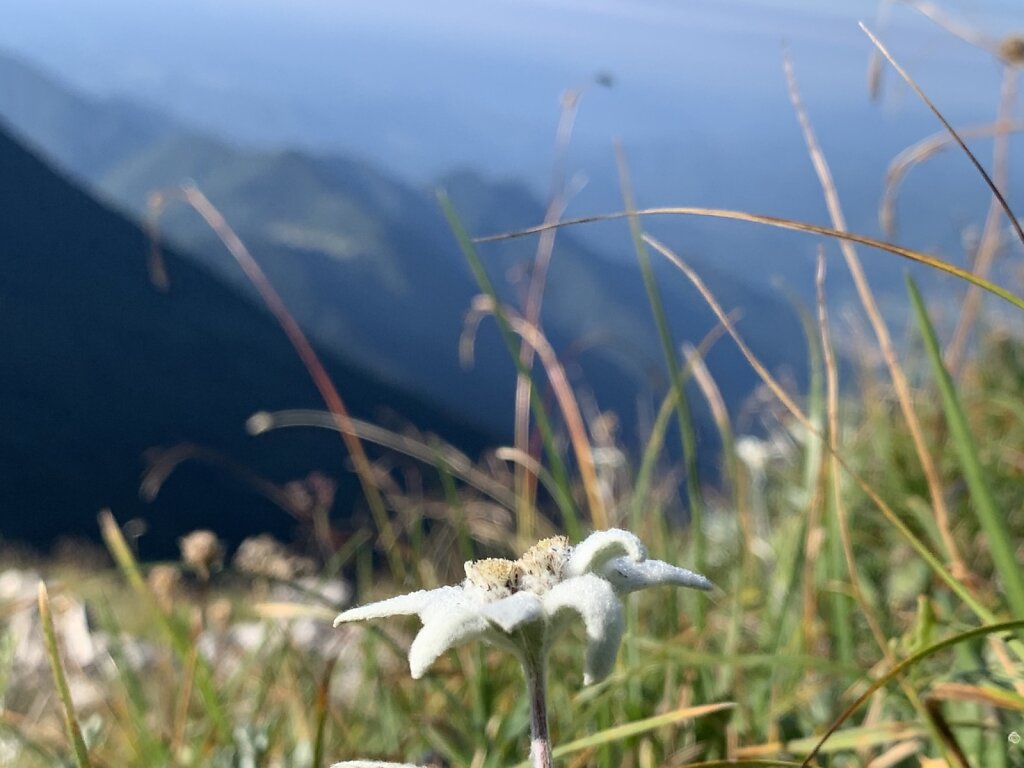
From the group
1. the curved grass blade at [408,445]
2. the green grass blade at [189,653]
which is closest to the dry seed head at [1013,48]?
the curved grass blade at [408,445]

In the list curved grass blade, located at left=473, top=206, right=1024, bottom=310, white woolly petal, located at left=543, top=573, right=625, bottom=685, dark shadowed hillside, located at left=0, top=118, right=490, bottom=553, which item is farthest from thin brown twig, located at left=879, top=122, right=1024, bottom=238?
dark shadowed hillside, located at left=0, top=118, right=490, bottom=553

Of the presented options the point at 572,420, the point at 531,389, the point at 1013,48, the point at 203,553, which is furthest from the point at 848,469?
the point at 572,420

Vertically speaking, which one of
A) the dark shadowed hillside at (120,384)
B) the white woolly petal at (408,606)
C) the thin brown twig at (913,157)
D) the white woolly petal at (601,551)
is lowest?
the white woolly petal at (408,606)

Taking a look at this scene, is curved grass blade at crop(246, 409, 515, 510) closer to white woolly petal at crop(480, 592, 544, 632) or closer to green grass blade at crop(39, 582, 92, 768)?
green grass blade at crop(39, 582, 92, 768)

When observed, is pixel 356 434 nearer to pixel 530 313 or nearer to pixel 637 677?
pixel 530 313

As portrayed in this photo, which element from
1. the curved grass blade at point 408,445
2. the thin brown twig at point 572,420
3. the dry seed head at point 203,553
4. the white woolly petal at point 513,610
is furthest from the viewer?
the curved grass blade at point 408,445

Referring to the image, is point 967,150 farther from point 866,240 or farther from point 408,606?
point 408,606

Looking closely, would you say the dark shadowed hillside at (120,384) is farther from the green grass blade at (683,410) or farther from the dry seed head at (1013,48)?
the dry seed head at (1013,48)

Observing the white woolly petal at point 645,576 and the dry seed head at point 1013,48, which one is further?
the dry seed head at point 1013,48
